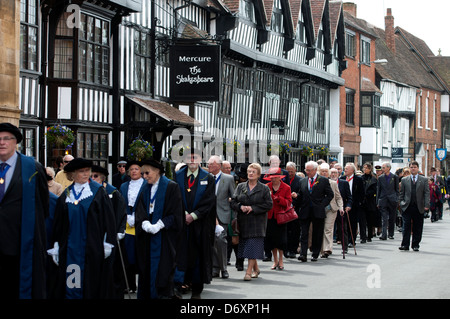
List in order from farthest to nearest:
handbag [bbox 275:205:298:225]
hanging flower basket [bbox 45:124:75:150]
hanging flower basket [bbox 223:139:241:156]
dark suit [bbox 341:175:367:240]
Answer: hanging flower basket [bbox 223:139:241:156]
dark suit [bbox 341:175:367:240]
hanging flower basket [bbox 45:124:75:150]
handbag [bbox 275:205:298:225]

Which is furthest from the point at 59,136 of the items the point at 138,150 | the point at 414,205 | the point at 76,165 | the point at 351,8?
the point at 351,8

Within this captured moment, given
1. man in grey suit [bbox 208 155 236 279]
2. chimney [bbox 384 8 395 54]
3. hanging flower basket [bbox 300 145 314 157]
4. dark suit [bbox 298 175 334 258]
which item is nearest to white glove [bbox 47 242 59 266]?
man in grey suit [bbox 208 155 236 279]

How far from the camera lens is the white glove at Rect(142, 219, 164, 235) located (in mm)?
10188

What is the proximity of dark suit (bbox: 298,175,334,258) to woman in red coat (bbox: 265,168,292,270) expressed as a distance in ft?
4.03

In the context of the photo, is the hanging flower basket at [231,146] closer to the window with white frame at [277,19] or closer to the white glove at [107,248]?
the window with white frame at [277,19]

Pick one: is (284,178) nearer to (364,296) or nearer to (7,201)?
(364,296)

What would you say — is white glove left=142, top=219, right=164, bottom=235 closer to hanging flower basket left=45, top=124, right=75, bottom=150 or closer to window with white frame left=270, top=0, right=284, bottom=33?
hanging flower basket left=45, top=124, right=75, bottom=150

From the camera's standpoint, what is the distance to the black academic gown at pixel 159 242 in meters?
10.2

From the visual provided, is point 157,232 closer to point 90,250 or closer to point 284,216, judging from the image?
point 90,250

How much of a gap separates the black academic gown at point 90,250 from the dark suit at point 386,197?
1376cm

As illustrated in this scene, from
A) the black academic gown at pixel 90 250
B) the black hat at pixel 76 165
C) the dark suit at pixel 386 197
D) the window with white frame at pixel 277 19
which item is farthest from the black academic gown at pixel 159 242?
the window with white frame at pixel 277 19

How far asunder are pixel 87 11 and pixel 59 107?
2.49m

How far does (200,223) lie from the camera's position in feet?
38.0

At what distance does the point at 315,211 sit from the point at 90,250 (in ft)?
25.5
